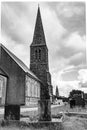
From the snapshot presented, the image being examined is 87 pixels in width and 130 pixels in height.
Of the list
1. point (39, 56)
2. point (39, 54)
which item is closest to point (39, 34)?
point (39, 54)

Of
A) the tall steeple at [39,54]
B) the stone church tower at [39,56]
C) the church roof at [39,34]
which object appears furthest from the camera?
the church roof at [39,34]

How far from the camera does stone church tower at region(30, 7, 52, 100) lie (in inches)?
1570

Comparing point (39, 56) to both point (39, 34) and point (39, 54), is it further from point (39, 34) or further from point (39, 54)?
point (39, 34)

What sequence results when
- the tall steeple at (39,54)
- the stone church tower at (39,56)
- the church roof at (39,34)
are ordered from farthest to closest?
the church roof at (39,34) < the tall steeple at (39,54) < the stone church tower at (39,56)

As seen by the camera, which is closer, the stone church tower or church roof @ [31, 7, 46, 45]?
the stone church tower

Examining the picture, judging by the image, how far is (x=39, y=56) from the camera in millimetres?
42250

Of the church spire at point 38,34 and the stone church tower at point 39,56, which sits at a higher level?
the church spire at point 38,34

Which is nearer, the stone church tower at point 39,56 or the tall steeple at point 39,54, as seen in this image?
the stone church tower at point 39,56

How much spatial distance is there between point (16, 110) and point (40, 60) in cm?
3414

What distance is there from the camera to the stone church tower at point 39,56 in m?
39.9

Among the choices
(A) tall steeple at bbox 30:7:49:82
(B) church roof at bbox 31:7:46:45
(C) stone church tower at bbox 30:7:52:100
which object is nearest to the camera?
(C) stone church tower at bbox 30:7:52:100

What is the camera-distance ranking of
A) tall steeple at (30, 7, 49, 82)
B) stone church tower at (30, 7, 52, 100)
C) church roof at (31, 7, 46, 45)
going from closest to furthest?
stone church tower at (30, 7, 52, 100) → tall steeple at (30, 7, 49, 82) → church roof at (31, 7, 46, 45)

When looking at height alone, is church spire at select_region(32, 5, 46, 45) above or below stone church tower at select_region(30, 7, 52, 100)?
above

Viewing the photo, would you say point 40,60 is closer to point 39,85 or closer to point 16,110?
point 39,85
